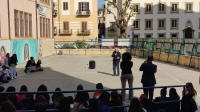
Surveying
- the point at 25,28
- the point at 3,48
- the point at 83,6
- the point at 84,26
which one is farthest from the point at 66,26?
the point at 3,48

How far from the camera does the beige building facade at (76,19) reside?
161ft

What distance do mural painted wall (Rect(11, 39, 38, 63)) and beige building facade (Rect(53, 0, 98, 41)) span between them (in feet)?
72.2

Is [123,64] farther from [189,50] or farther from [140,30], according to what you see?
[140,30]

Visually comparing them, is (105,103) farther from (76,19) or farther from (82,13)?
(76,19)

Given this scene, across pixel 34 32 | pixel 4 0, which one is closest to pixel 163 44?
pixel 34 32

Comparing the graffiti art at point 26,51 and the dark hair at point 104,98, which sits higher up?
the graffiti art at point 26,51

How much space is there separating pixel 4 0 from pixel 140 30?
39042 millimetres

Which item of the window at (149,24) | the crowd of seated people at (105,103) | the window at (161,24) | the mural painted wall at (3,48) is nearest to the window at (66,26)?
the window at (149,24)

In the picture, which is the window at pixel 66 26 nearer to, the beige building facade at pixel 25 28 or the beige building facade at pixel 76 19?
the beige building facade at pixel 76 19

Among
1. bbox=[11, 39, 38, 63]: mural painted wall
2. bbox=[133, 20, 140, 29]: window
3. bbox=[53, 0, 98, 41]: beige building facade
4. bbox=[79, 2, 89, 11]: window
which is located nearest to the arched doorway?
bbox=[133, 20, 140, 29]: window

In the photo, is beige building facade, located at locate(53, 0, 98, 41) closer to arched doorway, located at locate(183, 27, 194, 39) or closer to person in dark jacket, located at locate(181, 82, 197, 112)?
arched doorway, located at locate(183, 27, 194, 39)

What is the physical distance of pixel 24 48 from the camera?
24609 millimetres

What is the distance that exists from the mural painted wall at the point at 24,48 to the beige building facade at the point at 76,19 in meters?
22.0

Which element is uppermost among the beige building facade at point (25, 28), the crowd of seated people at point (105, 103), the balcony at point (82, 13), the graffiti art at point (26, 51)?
the balcony at point (82, 13)
